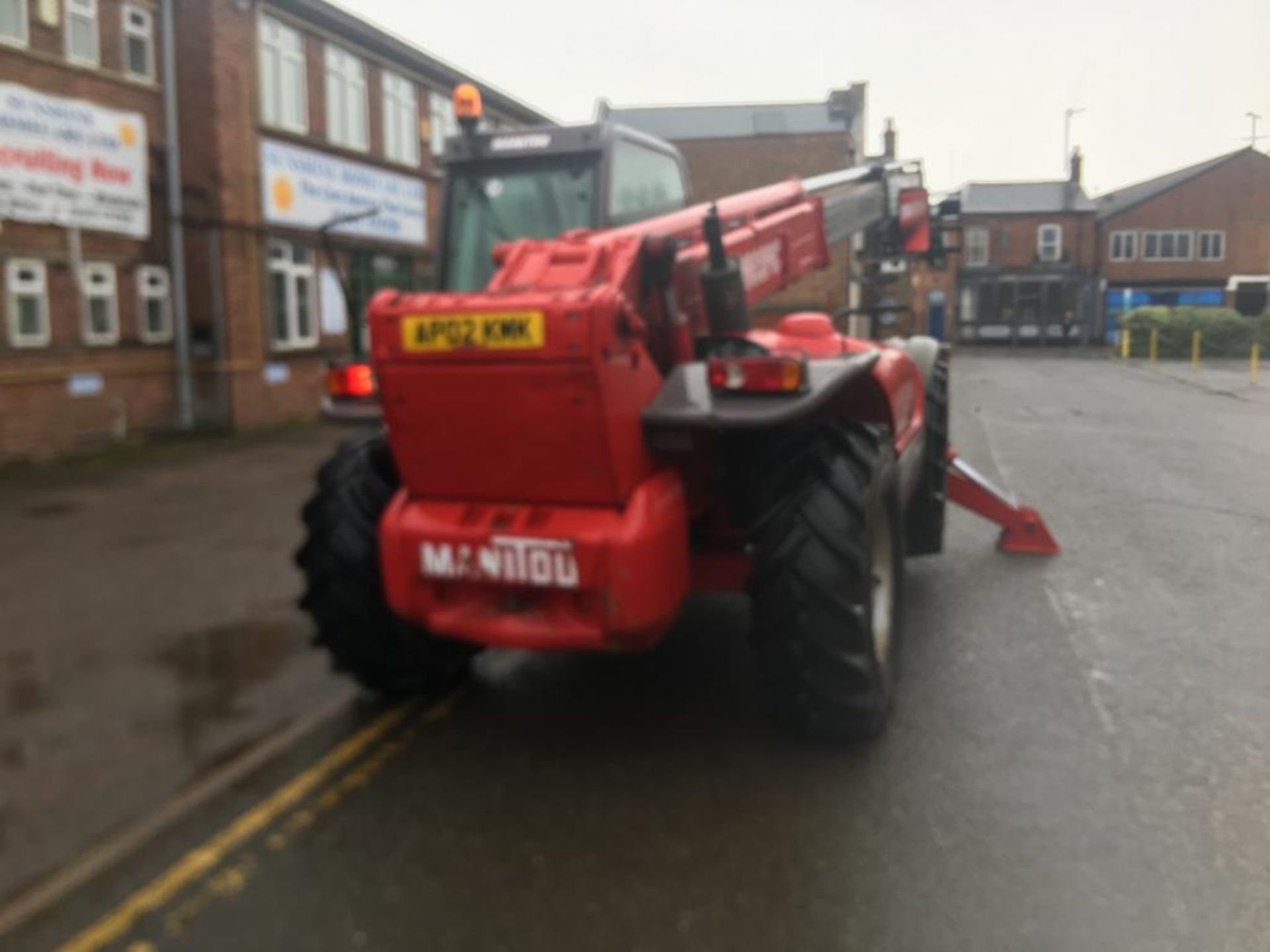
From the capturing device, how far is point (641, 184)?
5.95m

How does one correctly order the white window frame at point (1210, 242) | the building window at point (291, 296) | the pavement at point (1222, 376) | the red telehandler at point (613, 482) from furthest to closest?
the white window frame at point (1210, 242)
the pavement at point (1222, 376)
the building window at point (291, 296)
the red telehandler at point (613, 482)

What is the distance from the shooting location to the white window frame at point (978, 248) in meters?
56.5

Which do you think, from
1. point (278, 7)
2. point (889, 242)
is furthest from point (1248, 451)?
point (278, 7)

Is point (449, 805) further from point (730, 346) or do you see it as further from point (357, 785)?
point (730, 346)

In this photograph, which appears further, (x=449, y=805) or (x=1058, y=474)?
(x=1058, y=474)

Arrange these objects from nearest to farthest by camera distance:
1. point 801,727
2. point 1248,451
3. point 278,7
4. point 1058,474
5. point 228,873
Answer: point 228,873
point 801,727
point 1058,474
point 1248,451
point 278,7

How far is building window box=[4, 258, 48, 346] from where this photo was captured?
42.9ft

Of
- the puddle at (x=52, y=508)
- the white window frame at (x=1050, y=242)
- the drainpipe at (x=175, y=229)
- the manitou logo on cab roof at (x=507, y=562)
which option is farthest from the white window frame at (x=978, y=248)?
the manitou logo on cab roof at (x=507, y=562)

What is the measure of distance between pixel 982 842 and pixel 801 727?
0.86 m

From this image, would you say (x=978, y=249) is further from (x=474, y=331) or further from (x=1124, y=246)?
(x=474, y=331)

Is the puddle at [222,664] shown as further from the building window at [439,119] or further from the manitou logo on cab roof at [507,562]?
the building window at [439,119]

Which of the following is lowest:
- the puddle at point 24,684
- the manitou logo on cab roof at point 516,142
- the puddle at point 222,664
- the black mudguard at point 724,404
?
the puddle at point 24,684

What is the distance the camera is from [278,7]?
679 inches

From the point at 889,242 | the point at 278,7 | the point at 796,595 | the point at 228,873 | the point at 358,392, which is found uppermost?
the point at 278,7
